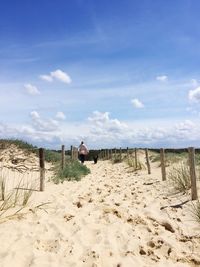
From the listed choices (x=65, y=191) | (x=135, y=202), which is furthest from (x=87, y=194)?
(x=135, y=202)

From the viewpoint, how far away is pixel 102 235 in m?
6.52

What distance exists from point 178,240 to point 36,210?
307 cm

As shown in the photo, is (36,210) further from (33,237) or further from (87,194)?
(87,194)

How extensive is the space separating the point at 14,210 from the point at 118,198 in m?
3.09

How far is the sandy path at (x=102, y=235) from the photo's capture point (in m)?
5.46

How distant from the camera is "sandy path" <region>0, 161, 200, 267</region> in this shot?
5.46 meters

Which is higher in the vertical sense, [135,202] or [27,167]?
[27,167]

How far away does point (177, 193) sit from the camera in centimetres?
1068

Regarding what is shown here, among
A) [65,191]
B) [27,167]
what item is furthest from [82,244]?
[27,167]

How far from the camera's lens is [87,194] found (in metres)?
11.0

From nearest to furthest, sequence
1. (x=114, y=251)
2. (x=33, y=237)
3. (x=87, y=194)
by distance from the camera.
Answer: (x=114, y=251) → (x=33, y=237) → (x=87, y=194)

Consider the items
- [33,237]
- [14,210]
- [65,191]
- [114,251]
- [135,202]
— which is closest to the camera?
[114,251]

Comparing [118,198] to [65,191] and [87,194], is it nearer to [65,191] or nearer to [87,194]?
[87,194]

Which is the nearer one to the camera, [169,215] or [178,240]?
[178,240]
